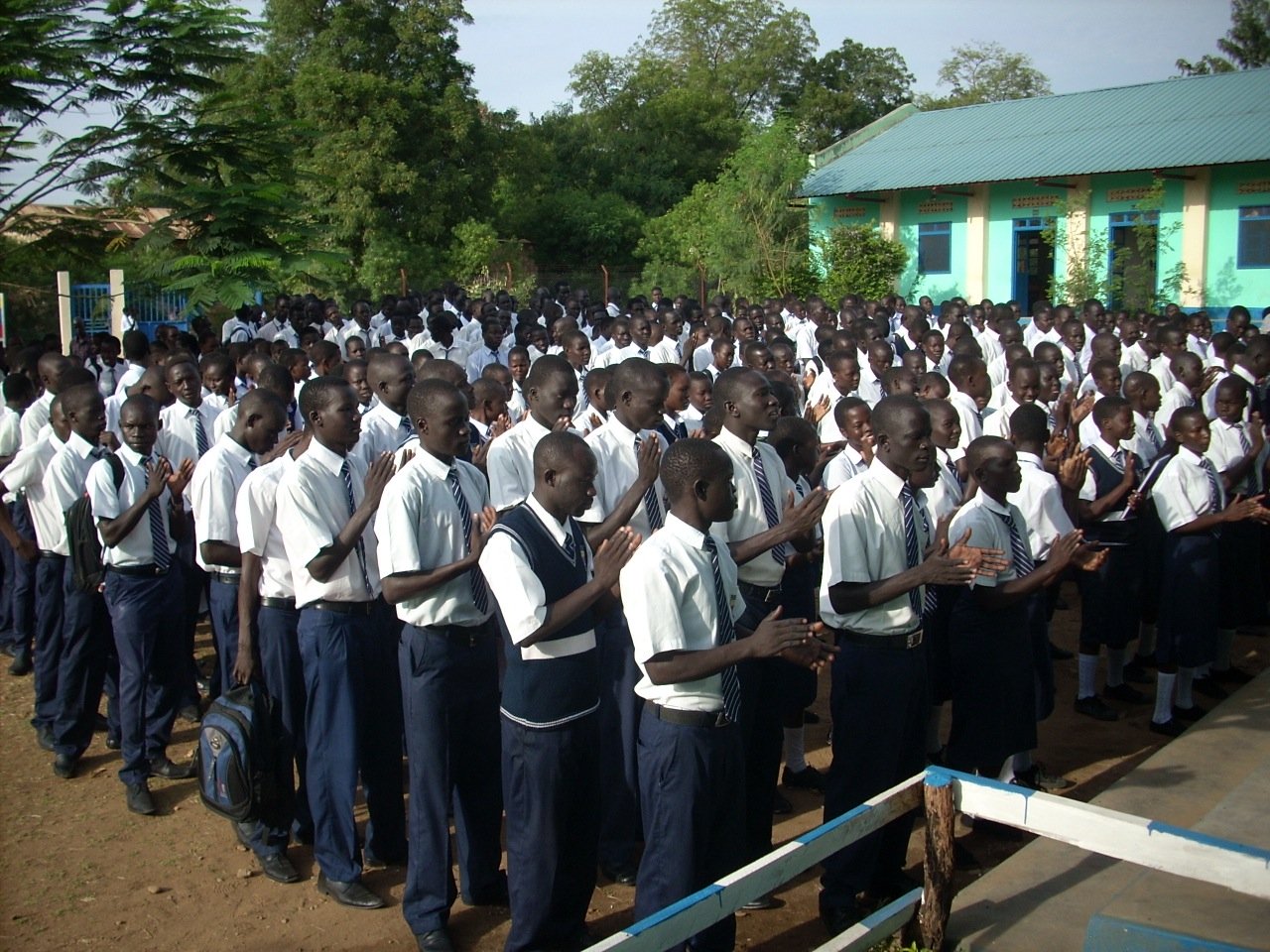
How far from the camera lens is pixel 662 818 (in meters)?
3.75

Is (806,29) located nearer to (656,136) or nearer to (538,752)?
(656,136)

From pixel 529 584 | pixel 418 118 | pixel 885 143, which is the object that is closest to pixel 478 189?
pixel 418 118

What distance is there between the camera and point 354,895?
4781 millimetres

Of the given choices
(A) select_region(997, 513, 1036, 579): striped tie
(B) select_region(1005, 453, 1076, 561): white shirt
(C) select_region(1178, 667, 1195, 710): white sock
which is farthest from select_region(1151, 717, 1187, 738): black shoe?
(A) select_region(997, 513, 1036, 579): striped tie

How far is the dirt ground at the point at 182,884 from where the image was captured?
15.0ft

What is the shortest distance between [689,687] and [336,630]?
171 cm

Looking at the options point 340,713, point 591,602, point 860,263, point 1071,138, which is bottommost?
point 340,713

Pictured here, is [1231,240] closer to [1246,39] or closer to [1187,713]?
[1187,713]

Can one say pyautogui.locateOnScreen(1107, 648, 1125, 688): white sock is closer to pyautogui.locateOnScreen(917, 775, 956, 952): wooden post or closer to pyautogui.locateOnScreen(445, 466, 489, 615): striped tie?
pyautogui.locateOnScreen(917, 775, 956, 952): wooden post

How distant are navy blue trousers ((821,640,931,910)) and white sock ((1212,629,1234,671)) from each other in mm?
4139

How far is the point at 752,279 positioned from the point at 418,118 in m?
9.55

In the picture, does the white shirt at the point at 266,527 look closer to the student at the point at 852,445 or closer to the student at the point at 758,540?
the student at the point at 758,540

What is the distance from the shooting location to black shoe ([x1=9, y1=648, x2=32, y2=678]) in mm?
7746

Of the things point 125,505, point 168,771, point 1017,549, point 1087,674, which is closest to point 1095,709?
point 1087,674
